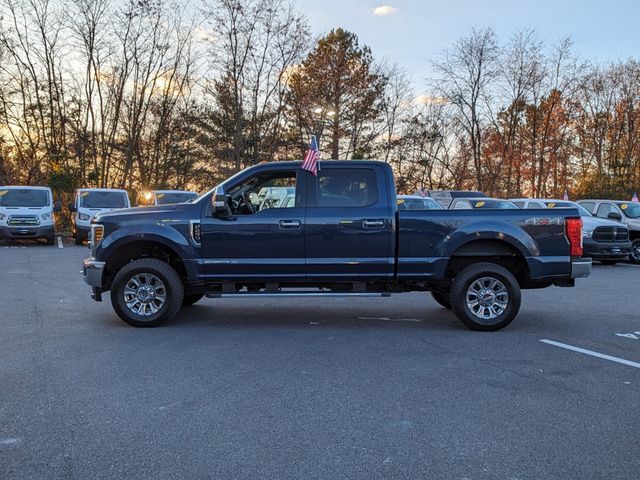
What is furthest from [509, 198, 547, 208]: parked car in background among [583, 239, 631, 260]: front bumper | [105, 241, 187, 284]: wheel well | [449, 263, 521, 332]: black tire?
[105, 241, 187, 284]: wheel well

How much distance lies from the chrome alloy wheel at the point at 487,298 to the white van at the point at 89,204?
16.3 meters

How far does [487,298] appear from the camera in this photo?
295 inches

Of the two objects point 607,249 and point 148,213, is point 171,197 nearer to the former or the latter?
point 148,213

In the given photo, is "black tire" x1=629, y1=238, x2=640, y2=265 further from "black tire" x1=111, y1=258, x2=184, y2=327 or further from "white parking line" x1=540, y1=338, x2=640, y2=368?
"black tire" x1=111, y1=258, x2=184, y2=327

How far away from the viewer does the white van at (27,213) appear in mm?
19828

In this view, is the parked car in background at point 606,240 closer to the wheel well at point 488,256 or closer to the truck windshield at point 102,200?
the wheel well at point 488,256

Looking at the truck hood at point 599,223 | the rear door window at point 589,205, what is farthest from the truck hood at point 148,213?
the rear door window at point 589,205

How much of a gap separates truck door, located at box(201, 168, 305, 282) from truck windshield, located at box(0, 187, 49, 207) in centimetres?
1591

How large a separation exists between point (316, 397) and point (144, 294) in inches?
143

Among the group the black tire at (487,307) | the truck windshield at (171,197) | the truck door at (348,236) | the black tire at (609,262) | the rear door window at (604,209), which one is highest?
the truck windshield at (171,197)

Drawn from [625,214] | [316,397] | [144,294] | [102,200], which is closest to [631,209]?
[625,214]

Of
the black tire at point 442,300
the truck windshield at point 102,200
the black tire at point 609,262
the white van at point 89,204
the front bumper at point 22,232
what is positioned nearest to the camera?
the black tire at point 442,300

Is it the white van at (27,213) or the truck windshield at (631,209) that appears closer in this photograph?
the truck windshield at (631,209)

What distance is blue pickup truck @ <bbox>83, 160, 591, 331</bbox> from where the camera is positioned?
24.3ft
